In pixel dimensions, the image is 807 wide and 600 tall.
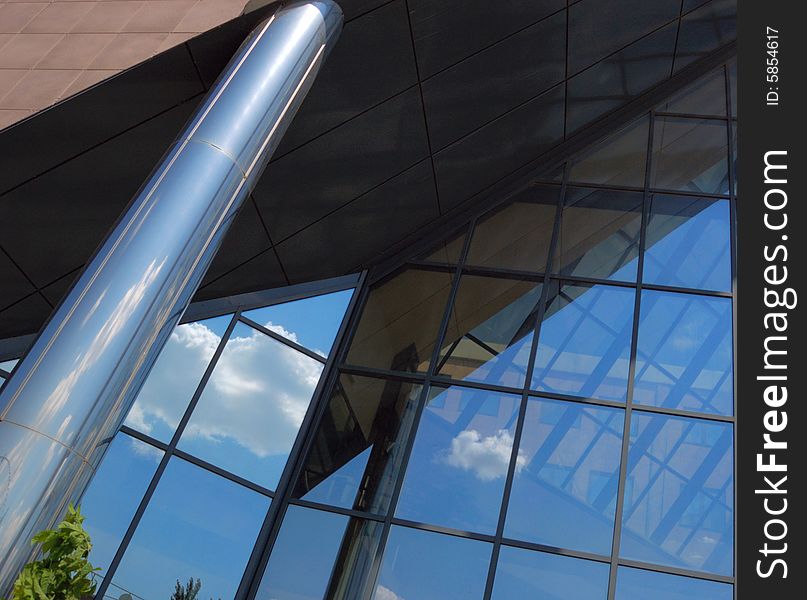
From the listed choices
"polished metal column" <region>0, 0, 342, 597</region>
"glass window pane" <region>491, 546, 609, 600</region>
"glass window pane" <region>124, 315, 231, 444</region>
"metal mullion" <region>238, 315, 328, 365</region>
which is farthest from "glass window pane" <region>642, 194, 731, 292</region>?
"polished metal column" <region>0, 0, 342, 597</region>

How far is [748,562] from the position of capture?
33.8 feet

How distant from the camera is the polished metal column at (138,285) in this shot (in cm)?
514

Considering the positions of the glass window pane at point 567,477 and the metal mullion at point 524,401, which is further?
the glass window pane at point 567,477

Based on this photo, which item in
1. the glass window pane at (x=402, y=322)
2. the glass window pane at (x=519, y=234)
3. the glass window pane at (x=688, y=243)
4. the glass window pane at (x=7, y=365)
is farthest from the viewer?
the glass window pane at (x=519, y=234)

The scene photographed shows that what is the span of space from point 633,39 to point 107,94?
30.6ft

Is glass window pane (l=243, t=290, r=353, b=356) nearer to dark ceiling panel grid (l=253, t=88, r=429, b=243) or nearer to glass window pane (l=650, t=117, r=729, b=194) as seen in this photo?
dark ceiling panel grid (l=253, t=88, r=429, b=243)

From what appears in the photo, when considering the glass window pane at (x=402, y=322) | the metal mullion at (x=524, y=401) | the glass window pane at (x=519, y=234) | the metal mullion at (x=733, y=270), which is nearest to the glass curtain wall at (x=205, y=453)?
the glass window pane at (x=402, y=322)

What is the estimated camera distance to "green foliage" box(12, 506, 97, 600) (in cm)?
415

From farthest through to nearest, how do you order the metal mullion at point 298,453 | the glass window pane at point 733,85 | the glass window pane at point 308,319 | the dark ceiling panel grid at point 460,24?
the glass window pane at point 733,85 → the glass window pane at point 308,319 → the metal mullion at point 298,453 → the dark ceiling panel grid at point 460,24

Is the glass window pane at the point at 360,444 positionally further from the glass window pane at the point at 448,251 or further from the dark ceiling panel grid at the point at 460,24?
the dark ceiling panel grid at the point at 460,24

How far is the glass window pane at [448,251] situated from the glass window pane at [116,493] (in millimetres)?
5835

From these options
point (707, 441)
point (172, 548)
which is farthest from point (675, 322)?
point (172, 548)

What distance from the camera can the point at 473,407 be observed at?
12.3m

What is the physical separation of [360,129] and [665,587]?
7.52 meters
